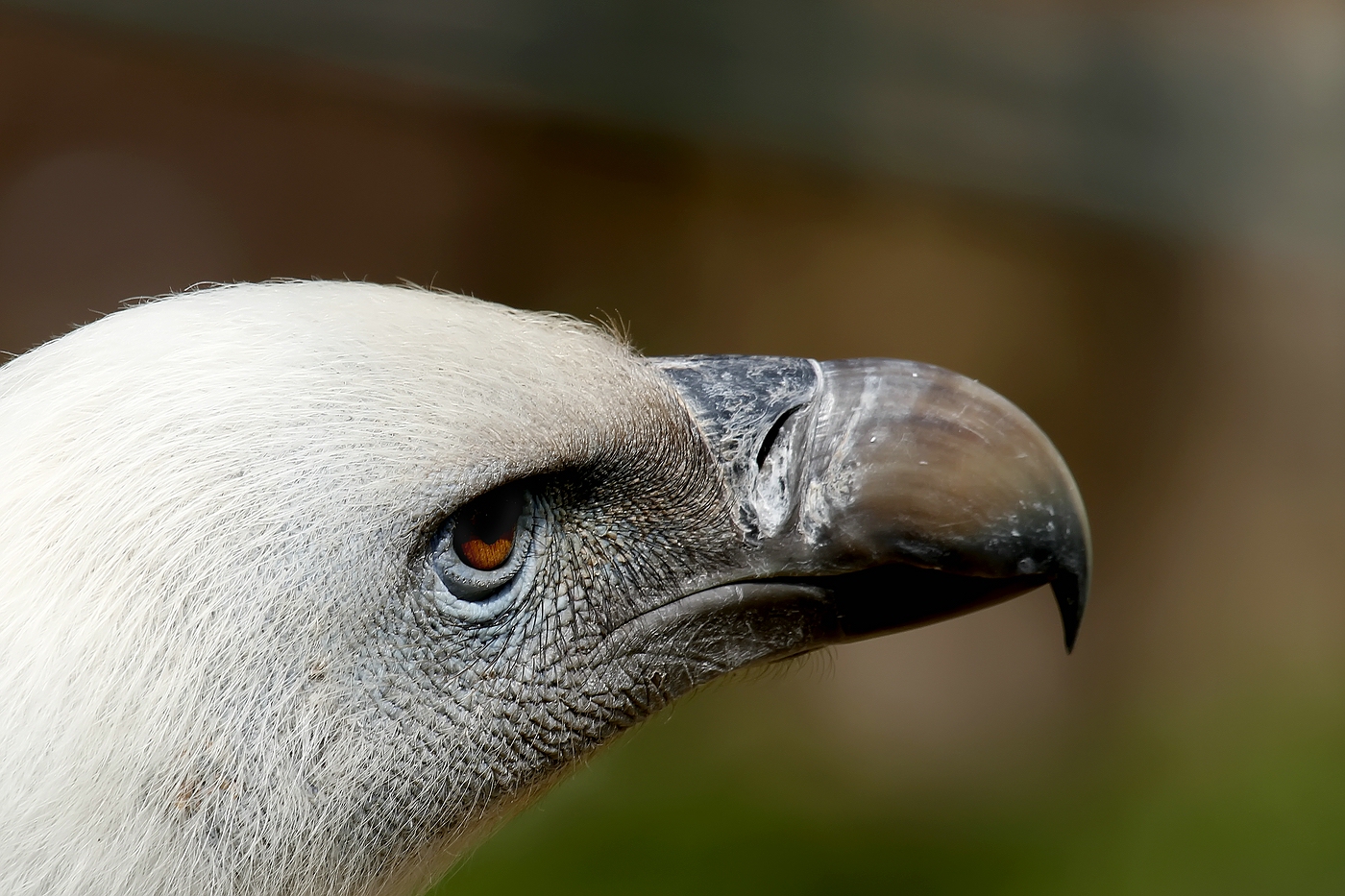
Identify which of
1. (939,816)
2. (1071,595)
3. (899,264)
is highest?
(899,264)

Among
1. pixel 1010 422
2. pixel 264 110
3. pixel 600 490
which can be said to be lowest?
pixel 600 490

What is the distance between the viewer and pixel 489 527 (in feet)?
5.16

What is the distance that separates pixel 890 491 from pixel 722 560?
0.25 m

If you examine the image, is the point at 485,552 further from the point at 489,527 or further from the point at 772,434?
the point at 772,434

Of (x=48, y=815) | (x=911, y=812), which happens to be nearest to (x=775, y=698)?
(x=911, y=812)

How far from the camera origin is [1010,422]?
5.56ft

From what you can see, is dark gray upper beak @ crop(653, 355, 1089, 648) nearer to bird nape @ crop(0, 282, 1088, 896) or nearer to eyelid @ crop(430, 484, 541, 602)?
bird nape @ crop(0, 282, 1088, 896)

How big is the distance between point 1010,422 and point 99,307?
3960 millimetres

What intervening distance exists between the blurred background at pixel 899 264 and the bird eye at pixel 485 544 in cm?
285

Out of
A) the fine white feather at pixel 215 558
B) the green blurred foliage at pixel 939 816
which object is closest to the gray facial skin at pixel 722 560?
the fine white feather at pixel 215 558

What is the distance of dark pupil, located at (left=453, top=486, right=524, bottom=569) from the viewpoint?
154 centimetres

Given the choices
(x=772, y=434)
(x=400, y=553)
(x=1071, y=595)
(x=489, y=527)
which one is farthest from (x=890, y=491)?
(x=400, y=553)

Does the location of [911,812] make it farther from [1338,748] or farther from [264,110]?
[264,110]

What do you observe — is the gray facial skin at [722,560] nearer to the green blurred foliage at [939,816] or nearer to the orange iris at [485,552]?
the orange iris at [485,552]
